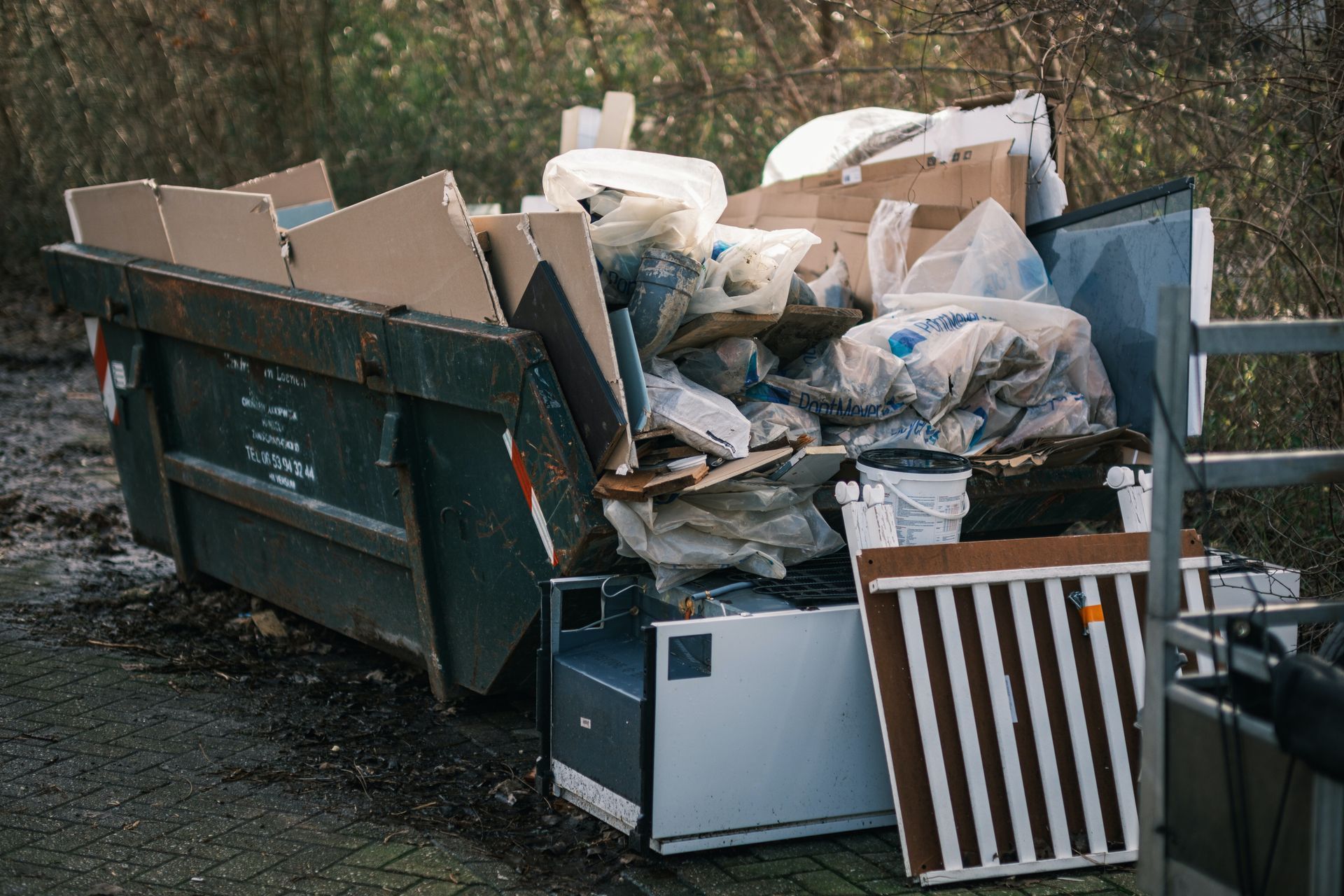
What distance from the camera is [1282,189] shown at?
4.01 meters

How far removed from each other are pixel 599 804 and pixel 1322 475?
1.74m

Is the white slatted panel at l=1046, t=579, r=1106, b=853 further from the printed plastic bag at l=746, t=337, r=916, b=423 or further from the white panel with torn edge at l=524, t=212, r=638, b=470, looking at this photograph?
the white panel with torn edge at l=524, t=212, r=638, b=470

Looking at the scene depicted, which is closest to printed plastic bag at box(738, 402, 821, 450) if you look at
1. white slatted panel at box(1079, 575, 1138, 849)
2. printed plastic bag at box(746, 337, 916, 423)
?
printed plastic bag at box(746, 337, 916, 423)

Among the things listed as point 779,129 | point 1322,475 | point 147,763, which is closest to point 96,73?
point 779,129

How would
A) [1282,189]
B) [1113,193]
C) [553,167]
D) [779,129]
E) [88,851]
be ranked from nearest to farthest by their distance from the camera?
1. [88,851]
2. [553,167]
3. [1282,189]
4. [1113,193]
5. [779,129]

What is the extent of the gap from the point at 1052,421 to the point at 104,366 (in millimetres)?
3554

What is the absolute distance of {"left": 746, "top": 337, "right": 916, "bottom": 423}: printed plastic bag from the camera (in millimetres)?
3213

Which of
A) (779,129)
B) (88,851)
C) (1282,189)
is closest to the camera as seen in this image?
(88,851)

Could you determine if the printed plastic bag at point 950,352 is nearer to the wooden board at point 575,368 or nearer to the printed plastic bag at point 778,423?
the printed plastic bag at point 778,423

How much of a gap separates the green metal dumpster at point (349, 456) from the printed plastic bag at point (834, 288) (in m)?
1.30

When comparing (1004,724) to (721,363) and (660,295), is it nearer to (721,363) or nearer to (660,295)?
(721,363)

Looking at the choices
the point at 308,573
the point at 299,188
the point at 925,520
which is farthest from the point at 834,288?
the point at 299,188

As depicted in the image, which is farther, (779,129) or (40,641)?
(779,129)

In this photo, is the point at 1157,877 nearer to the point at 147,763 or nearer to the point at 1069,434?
the point at 1069,434
